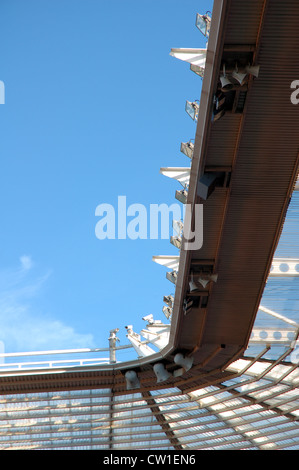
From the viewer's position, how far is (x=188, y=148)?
20.7 metres

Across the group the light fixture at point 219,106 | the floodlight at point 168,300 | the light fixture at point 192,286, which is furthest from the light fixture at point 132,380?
the light fixture at point 219,106

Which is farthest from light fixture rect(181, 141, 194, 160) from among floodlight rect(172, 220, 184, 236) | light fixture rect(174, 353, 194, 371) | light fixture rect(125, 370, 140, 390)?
light fixture rect(125, 370, 140, 390)

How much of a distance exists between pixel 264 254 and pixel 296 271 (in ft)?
10.1

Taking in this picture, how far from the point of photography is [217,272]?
24.6 metres

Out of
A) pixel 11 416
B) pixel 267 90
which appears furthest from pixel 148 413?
pixel 267 90

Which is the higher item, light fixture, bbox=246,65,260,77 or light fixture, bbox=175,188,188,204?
light fixture, bbox=246,65,260,77

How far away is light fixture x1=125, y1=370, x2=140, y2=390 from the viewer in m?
30.3

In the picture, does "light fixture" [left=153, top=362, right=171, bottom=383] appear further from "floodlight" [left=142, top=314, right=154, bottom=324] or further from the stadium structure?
"floodlight" [left=142, top=314, right=154, bottom=324]

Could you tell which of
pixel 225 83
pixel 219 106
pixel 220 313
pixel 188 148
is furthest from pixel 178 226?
pixel 225 83

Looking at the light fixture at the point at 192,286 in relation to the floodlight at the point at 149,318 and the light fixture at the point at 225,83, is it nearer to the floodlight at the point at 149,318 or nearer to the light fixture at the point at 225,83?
the floodlight at the point at 149,318

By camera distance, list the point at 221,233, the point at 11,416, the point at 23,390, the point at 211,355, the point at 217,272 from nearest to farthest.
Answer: the point at 221,233 → the point at 217,272 → the point at 211,355 → the point at 23,390 → the point at 11,416

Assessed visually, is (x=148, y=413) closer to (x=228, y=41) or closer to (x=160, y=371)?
(x=160, y=371)

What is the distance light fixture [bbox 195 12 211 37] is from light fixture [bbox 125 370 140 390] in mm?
16895

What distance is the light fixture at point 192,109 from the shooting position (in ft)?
64.9
